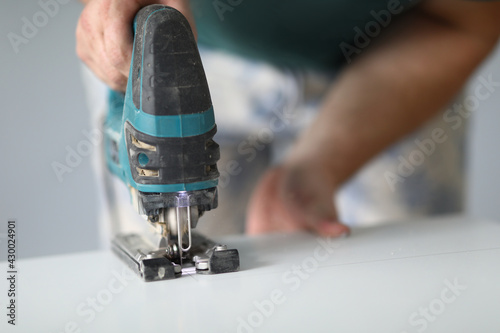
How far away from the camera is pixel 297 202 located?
1.28 m

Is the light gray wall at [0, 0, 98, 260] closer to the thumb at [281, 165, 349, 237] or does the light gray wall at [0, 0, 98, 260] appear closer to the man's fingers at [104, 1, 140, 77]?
the thumb at [281, 165, 349, 237]

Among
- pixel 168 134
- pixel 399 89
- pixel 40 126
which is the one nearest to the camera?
pixel 168 134

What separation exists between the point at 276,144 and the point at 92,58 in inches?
41.7

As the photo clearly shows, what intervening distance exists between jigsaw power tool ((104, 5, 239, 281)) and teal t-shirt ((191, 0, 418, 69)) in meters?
0.66

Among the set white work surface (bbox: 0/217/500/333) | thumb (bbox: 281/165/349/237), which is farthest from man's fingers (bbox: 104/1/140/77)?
thumb (bbox: 281/165/349/237)

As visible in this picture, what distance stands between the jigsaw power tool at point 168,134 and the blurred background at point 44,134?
3.63ft

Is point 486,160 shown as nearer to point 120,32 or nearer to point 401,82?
point 401,82

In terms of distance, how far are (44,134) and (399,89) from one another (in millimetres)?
1184

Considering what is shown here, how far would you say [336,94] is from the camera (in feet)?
5.29

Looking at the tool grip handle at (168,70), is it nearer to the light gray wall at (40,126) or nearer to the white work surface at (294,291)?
the white work surface at (294,291)

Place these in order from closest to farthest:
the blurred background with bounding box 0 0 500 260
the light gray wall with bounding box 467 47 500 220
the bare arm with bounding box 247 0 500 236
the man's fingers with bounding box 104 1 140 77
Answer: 1. the man's fingers with bounding box 104 1 140 77
2. the bare arm with bounding box 247 0 500 236
3. the blurred background with bounding box 0 0 500 260
4. the light gray wall with bounding box 467 47 500 220

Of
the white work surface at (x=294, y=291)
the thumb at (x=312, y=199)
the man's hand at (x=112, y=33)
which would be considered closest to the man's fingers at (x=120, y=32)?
the man's hand at (x=112, y=33)

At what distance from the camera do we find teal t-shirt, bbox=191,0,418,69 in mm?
1524

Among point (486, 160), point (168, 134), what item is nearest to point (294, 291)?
point (168, 134)
